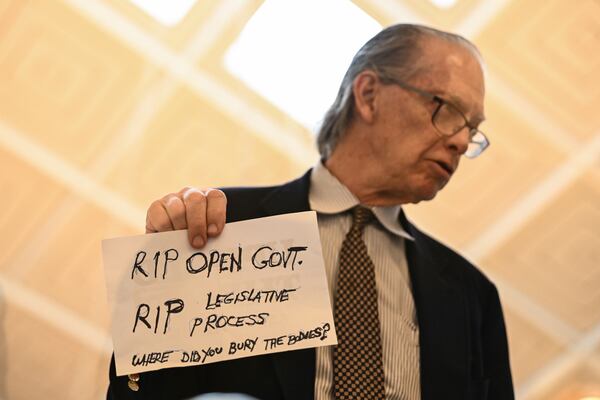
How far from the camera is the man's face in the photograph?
137 cm

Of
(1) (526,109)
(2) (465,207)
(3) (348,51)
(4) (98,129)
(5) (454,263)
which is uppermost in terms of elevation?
(1) (526,109)

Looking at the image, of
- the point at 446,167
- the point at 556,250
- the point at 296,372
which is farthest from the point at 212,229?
the point at 556,250

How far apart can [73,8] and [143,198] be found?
1.56 feet

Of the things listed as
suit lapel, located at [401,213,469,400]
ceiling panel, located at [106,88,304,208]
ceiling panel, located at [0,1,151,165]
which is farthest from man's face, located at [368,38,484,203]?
ceiling panel, located at [0,1,151,165]

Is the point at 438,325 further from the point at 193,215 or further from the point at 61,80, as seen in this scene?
the point at 61,80

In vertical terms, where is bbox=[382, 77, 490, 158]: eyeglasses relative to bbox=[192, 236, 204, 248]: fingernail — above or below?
above

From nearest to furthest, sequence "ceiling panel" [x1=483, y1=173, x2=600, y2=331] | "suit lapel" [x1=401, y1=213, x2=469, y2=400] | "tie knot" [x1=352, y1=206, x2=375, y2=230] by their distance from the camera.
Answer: "suit lapel" [x1=401, y1=213, x2=469, y2=400]
"tie knot" [x1=352, y1=206, x2=375, y2=230]
"ceiling panel" [x1=483, y1=173, x2=600, y2=331]

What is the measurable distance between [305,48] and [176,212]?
0.89 metres

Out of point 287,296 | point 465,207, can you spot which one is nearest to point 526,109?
point 465,207

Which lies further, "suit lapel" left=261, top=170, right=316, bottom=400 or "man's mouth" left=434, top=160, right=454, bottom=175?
"man's mouth" left=434, top=160, right=454, bottom=175

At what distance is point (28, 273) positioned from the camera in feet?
5.15

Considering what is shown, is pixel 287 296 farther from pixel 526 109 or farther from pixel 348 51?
pixel 526 109

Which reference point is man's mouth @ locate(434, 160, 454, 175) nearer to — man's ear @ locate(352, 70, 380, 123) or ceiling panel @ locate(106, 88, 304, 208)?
man's ear @ locate(352, 70, 380, 123)

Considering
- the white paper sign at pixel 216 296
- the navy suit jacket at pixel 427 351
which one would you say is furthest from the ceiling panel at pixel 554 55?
the white paper sign at pixel 216 296
